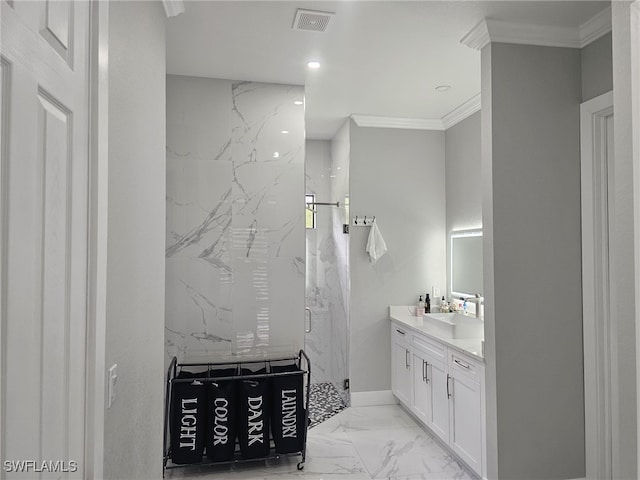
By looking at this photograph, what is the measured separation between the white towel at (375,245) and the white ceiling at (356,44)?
3.93 ft

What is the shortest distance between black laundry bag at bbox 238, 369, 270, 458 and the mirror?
6.73 ft

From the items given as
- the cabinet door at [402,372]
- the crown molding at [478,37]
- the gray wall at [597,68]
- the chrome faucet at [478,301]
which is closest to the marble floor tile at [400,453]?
the cabinet door at [402,372]

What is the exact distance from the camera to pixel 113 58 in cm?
125

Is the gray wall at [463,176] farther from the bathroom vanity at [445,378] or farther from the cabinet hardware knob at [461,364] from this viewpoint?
the cabinet hardware knob at [461,364]

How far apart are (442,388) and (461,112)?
7.95 feet

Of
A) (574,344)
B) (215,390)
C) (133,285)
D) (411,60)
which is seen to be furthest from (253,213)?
(574,344)

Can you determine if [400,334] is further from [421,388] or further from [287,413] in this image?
[287,413]

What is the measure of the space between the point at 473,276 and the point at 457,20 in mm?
2190

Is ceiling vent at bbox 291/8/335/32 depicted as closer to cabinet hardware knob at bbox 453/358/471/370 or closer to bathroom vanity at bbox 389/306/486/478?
bathroom vanity at bbox 389/306/486/478

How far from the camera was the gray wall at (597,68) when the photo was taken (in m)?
2.39

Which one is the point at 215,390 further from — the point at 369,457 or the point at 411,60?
the point at 411,60

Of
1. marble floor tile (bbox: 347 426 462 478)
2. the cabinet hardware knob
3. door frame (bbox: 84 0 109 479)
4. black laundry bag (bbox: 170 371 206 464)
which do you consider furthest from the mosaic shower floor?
door frame (bbox: 84 0 109 479)

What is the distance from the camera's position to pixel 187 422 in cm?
277

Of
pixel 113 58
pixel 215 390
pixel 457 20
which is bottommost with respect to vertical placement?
pixel 215 390
